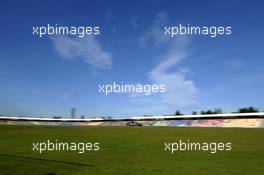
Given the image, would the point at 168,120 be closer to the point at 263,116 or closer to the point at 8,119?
the point at 263,116

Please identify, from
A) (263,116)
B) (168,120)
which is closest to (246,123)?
(263,116)

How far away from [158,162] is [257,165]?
3.42 m

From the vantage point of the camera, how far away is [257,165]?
12.4m

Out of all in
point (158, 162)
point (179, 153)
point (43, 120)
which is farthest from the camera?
point (43, 120)

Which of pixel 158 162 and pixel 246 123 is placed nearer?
pixel 158 162

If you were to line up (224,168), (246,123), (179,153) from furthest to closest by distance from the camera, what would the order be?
1. (246,123)
2. (179,153)
3. (224,168)

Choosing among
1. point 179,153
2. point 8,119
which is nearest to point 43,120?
point 8,119

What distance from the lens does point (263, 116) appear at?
3046 inches

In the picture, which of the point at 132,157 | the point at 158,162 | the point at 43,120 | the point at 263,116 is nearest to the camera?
the point at 158,162

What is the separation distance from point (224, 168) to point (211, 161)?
157 cm

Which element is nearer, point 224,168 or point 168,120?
point 224,168

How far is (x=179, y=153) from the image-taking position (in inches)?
624

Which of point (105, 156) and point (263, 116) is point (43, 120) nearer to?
point (263, 116)

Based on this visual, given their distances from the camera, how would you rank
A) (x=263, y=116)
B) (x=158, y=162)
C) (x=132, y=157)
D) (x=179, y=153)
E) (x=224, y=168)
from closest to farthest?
(x=224, y=168), (x=158, y=162), (x=132, y=157), (x=179, y=153), (x=263, y=116)
